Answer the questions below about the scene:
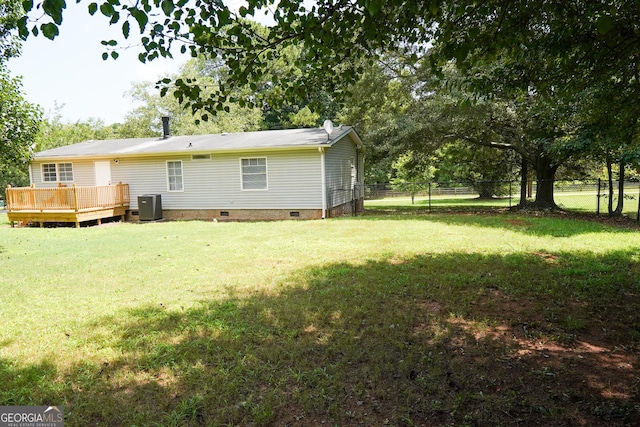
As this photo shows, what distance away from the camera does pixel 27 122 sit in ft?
29.4

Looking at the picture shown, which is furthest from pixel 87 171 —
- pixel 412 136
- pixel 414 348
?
pixel 414 348

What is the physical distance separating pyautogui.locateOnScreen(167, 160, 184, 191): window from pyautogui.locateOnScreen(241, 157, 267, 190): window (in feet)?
9.24

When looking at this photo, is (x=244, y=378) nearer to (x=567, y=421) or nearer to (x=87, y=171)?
(x=567, y=421)

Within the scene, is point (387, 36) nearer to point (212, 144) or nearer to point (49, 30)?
point (49, 30)

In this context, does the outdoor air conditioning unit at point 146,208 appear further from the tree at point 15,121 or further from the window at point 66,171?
the tree at point 15,121

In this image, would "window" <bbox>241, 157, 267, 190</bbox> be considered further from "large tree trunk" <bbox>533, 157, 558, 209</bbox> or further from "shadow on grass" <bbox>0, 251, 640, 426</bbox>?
"large tree trunk" <bbox>533, 157, 558, 209</bbox>

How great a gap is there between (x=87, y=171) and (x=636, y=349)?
18.5 metres

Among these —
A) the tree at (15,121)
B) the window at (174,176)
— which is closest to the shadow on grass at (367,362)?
the tree at (15,121)

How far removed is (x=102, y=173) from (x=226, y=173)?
18.6 ft

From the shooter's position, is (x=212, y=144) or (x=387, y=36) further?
(x=212, y=144)

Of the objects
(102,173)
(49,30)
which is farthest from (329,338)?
(102,173)

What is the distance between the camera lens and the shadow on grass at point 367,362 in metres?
2.63

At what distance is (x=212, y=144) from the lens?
15.5 m

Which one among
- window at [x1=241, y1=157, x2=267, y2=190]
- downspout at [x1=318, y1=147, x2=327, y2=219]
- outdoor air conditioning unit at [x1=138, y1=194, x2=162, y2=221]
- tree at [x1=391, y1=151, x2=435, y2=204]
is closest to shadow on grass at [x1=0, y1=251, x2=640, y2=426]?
downspout at [x1=318, y1=147, x2=327, y2=219]
